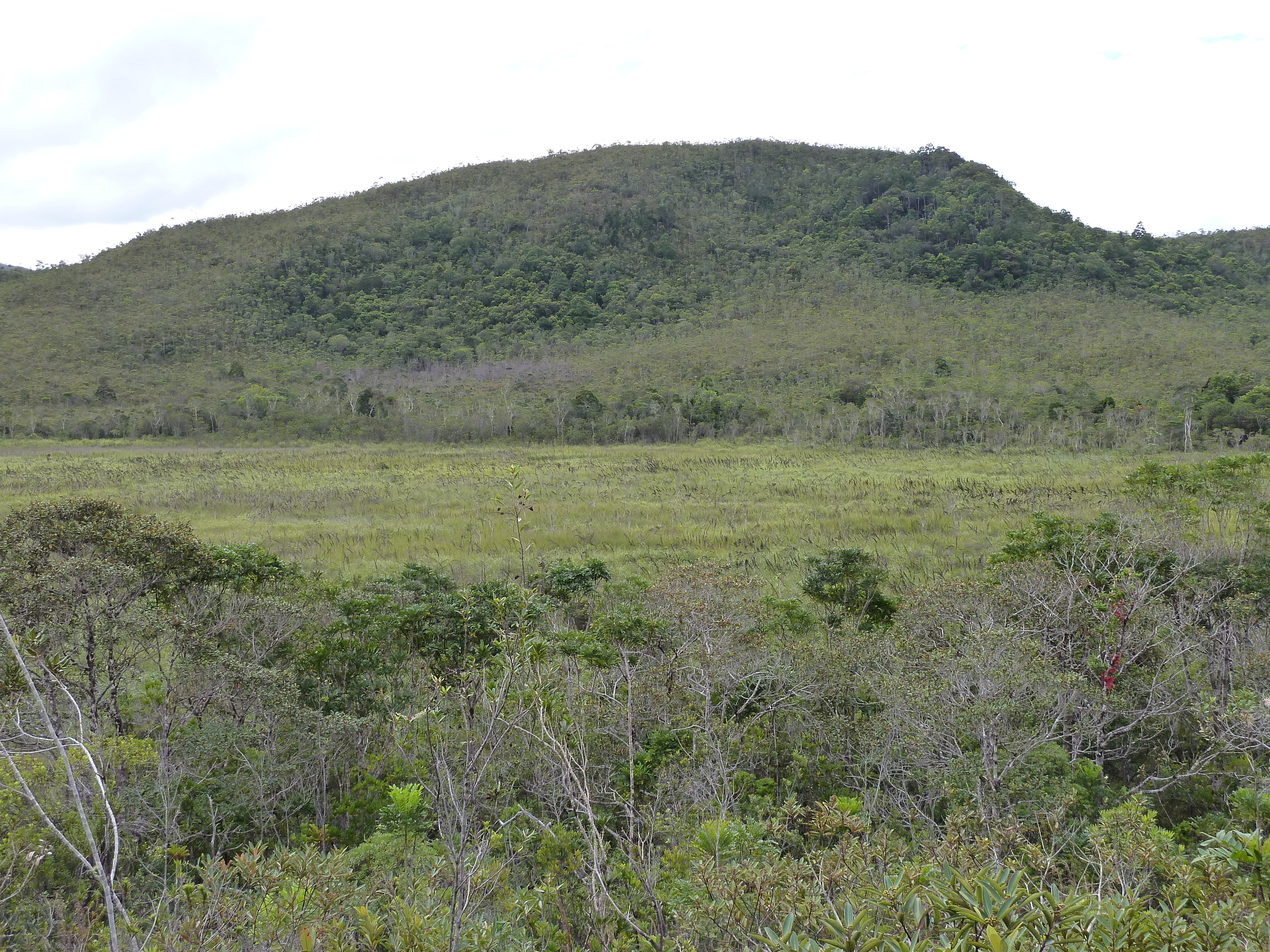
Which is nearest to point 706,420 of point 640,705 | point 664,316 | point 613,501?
point 613,501

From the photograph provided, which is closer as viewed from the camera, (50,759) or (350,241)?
(50,759)

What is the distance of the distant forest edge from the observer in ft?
130

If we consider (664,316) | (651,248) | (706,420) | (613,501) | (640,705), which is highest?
(651,248)

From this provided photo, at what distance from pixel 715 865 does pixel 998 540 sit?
12.0 m

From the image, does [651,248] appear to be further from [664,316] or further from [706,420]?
[706,420]

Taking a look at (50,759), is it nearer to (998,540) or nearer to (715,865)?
(715,865)

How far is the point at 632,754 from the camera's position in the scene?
2662 millimetres

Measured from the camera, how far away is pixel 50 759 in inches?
173

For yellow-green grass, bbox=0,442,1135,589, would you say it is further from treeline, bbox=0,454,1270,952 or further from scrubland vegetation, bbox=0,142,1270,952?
treeline, bbox=0,454,1270,952

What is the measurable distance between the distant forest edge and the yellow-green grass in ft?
32.4

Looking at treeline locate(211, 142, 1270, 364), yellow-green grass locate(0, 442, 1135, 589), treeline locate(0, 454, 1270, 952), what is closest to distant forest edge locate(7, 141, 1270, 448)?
treeline locate(211, 142, 1270, 364)

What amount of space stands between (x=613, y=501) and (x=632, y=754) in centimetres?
1574

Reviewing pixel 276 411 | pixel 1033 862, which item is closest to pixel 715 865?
pixel 1033 862

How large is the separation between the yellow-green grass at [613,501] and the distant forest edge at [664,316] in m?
9.87
